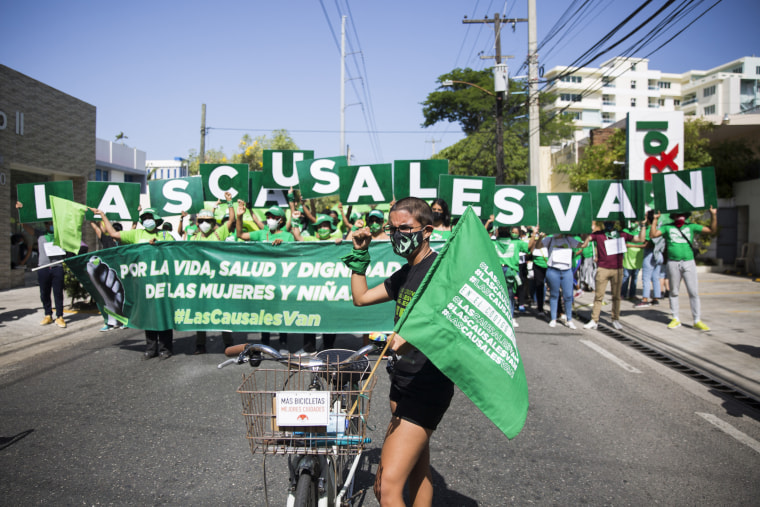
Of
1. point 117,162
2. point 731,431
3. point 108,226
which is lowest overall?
point 731,431

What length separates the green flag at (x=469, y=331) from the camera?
2.36 m

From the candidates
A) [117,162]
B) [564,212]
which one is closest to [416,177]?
[564,212]

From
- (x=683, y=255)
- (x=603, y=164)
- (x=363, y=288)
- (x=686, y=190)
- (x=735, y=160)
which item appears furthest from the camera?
(x=603, y=164)

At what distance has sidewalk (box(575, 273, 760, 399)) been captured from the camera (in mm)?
7176

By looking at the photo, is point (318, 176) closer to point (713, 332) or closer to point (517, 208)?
point (517, 208)

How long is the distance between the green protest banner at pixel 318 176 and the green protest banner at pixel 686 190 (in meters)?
5.56

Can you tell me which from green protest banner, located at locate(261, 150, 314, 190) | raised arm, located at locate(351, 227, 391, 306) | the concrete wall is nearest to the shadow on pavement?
raised arm, located at locate(351, 227, 391, 306)

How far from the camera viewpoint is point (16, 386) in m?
6.39

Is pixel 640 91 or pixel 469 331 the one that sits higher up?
pixel 640 91

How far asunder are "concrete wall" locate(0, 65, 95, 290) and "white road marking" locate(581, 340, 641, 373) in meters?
15.3

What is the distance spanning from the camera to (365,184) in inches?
384

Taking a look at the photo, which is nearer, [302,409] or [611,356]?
[302,409]

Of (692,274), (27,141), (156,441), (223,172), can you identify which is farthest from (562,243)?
(27,141)

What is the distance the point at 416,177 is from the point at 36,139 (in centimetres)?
1334
